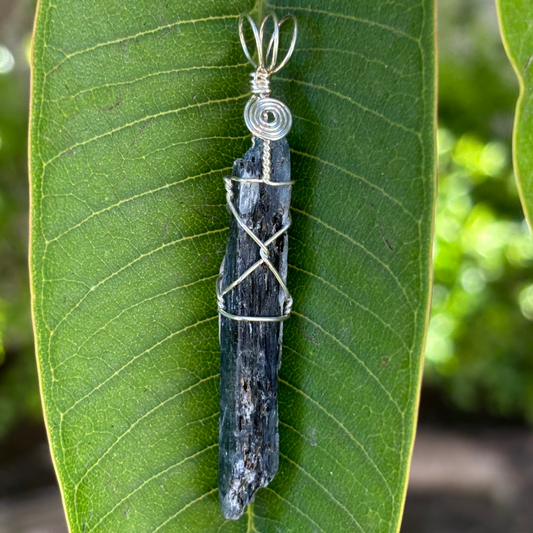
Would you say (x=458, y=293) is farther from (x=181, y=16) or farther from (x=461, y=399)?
(x=181, y=16)

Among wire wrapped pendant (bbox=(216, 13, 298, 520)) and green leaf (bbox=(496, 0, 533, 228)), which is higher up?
green leaf (bbox=(496, 0, 533, 228))

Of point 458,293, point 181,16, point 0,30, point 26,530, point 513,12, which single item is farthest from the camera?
point 0,30

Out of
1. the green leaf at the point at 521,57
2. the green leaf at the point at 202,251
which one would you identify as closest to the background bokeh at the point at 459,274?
the green leaf at the point at 202,251

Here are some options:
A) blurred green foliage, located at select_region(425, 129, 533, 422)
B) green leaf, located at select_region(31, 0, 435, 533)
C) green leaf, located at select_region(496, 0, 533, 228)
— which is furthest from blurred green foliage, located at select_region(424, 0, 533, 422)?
green leaf, located at select_region(496, 0, 533, 228)

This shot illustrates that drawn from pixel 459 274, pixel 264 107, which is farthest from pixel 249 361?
pixel 459 274

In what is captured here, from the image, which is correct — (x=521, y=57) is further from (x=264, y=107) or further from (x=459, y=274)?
(x=459, y=274)

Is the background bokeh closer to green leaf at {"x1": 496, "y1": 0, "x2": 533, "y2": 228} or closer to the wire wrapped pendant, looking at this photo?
the wire wrapped pendant

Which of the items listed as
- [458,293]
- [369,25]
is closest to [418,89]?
[369,25]
